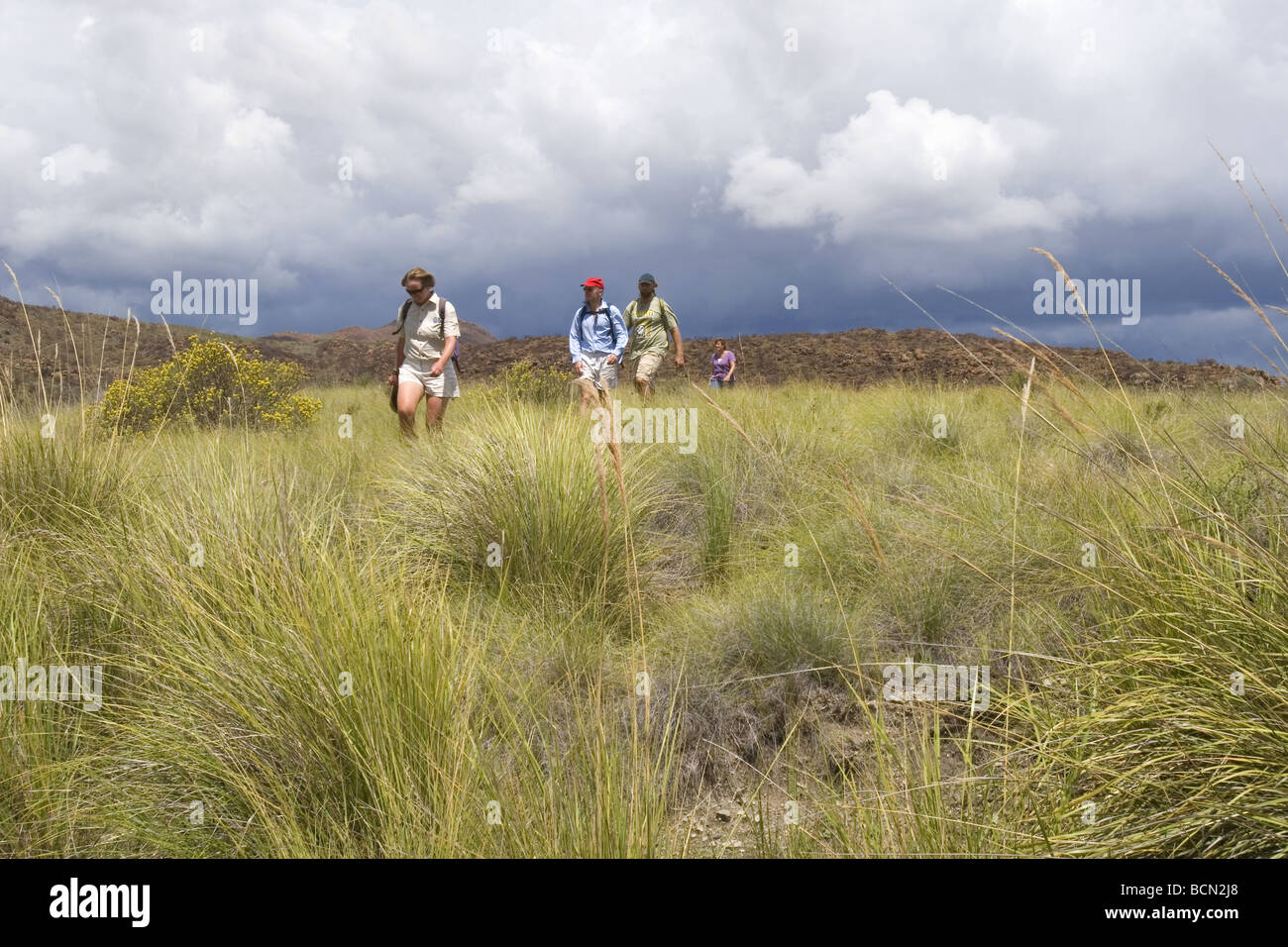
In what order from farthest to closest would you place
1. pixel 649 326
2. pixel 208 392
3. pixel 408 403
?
pixel 208 392 → pixel 649 326 → pixel 408 403

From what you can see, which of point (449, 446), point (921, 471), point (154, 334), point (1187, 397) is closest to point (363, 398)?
point (449, 446)

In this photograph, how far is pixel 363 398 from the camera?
1541 centimetres

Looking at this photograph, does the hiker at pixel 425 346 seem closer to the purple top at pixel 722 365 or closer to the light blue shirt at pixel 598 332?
the light blue shirt at pixel 598 332

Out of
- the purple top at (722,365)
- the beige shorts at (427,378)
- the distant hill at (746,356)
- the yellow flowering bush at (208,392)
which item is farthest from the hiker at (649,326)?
the distant hill at (746,356)

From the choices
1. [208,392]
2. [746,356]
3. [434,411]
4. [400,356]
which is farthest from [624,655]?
[746,356]

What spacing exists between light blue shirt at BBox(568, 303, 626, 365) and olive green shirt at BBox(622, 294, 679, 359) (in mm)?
1295

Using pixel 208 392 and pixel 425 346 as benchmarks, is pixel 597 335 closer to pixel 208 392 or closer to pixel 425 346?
pixel 425 346

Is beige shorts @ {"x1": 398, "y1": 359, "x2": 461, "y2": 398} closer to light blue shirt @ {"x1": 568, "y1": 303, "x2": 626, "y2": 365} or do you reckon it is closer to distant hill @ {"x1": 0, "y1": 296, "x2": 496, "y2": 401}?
light blue shirt @ {"x1": 568, "y1": 303, "x2": 626, "y2": 365}

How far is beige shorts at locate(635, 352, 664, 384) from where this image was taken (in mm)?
9196

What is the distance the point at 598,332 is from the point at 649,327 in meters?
1.52

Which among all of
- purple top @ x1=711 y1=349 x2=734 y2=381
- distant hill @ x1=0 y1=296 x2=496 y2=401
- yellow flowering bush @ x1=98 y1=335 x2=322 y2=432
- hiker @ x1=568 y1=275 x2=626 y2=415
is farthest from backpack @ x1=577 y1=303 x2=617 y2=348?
distant hill @ x1=0 y1=296 x2=496 y2=401

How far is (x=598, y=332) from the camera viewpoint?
8227mm

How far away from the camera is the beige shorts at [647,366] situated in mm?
9196

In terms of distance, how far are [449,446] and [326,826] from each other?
124 inches
